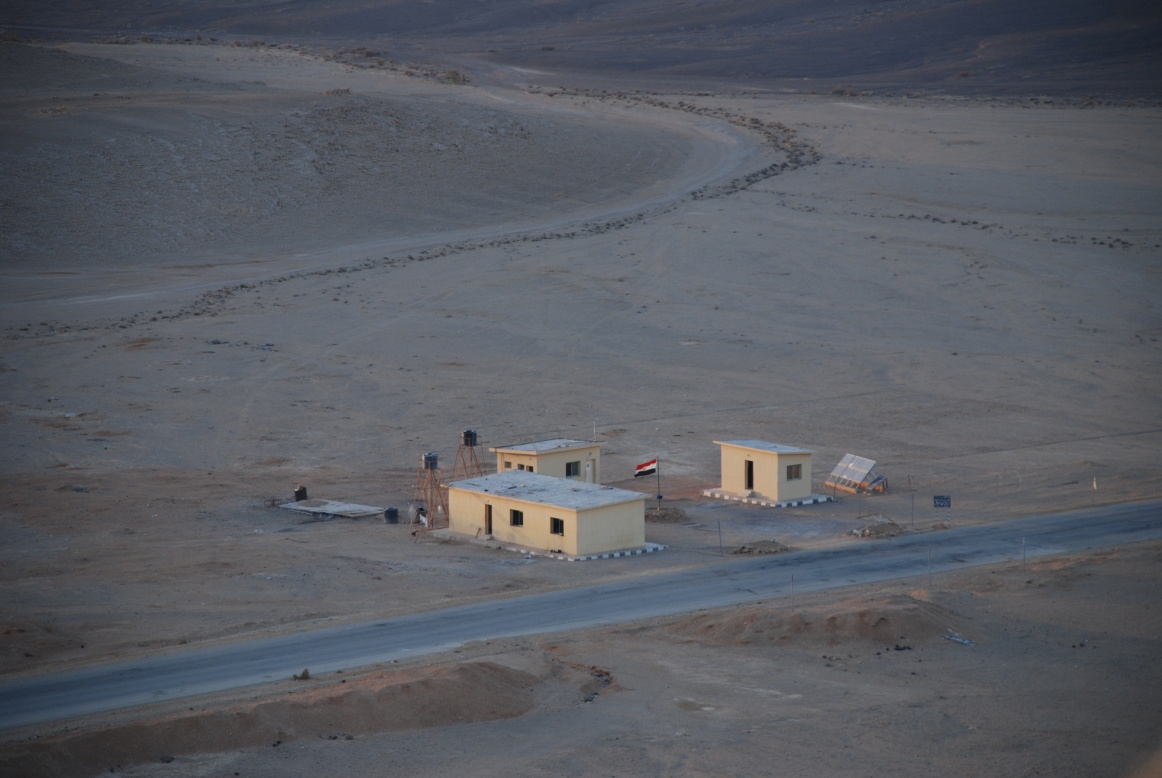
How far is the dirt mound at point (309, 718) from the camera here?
17.7 m

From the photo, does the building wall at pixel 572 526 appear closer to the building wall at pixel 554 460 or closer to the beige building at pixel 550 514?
the beige building at pixel 550 514

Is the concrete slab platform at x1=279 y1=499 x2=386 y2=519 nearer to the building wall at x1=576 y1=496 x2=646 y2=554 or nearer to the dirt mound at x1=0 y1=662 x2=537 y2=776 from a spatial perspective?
the building wall at x1=576 y1=496 x2=646 y2=554

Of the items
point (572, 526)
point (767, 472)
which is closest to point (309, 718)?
point (572, 526)

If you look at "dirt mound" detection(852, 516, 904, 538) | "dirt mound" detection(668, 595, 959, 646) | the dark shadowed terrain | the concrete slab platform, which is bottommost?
"dirt mound" detection(668, 595, 959, 646)

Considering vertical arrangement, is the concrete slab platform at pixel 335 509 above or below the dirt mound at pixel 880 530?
above

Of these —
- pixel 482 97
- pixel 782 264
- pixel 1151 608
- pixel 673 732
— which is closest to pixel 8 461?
pixel 673 732

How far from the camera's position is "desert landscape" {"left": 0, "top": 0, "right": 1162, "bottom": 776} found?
2005cm

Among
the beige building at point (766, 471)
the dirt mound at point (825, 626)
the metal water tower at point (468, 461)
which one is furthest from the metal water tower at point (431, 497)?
the dirt mound at point (825, 626)

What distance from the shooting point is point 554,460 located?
115 feet

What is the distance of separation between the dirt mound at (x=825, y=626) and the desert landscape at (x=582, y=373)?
85mm

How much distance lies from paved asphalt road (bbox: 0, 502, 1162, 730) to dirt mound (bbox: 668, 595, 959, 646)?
1407 mm

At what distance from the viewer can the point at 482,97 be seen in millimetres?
94312

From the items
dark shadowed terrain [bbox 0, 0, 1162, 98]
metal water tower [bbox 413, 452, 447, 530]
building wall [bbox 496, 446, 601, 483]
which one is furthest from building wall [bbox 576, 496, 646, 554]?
dark shadowed terrain [bbox 0, 0, 1162, 98]

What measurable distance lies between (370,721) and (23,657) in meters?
6.96
